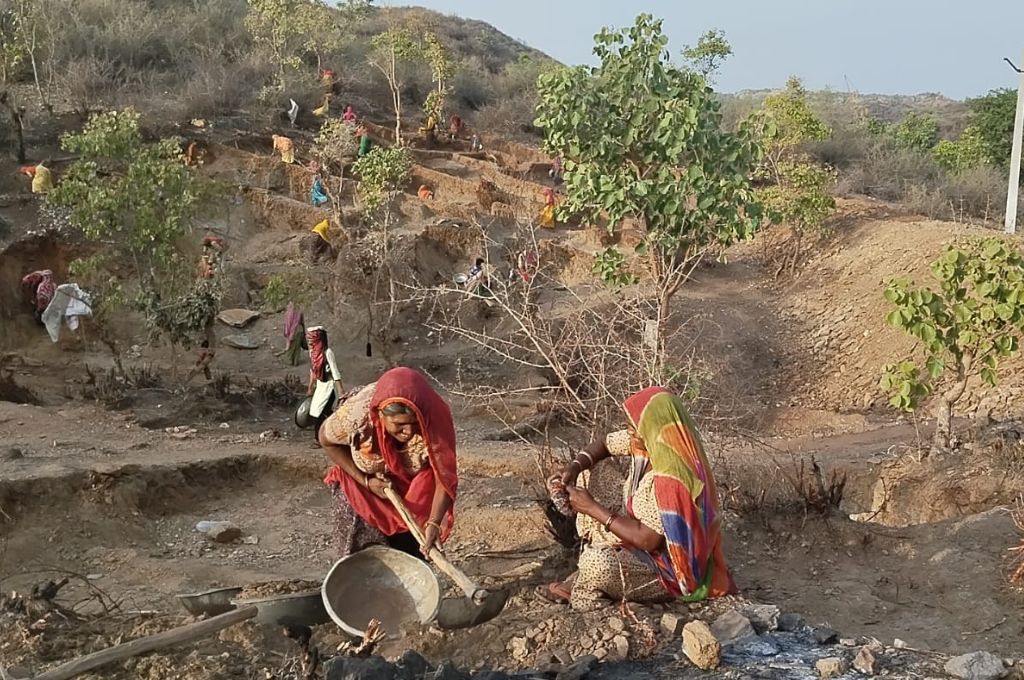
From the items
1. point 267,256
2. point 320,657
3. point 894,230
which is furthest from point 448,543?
point 894,230

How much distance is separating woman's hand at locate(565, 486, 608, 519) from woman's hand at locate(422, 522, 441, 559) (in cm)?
56

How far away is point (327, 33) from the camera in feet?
70.3

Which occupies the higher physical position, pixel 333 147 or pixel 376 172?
pixel 333 147

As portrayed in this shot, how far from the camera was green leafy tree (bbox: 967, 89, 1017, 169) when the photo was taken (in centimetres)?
1984

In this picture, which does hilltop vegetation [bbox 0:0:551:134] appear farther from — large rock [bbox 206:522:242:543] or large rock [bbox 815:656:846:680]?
large rock [bbox 815:656:846:680]

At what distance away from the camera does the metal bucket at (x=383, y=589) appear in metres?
3.39

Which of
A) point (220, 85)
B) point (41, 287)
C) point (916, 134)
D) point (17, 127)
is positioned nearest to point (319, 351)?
point (41, 287)

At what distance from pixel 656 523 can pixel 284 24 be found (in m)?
18.1

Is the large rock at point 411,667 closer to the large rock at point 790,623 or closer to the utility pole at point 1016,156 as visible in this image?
the large rock at point 790,623

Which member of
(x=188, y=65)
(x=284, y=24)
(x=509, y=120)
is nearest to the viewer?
(x=284, y=24)

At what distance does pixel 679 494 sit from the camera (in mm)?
3314

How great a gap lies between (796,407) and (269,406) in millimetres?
5948

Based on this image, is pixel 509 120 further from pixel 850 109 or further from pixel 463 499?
pixel 463 499

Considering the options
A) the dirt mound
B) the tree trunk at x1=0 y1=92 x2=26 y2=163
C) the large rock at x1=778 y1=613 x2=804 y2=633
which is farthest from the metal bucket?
the tree trunk at x1=0 y1=92 x2=26 y2=163
